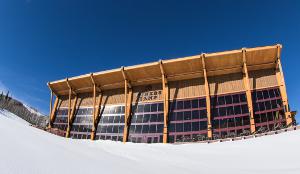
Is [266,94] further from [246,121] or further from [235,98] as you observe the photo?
[246,121]

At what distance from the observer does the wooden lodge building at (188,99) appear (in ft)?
90.0

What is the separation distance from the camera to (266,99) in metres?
27.5

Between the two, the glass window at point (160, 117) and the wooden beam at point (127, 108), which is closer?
the glass window at point (160, 117)

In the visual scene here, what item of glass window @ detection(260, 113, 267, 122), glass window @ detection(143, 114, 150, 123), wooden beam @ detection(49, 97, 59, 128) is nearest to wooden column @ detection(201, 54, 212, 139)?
glass window @ detection(260, 113, 267, 122)

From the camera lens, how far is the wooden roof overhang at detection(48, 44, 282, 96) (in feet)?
93.1

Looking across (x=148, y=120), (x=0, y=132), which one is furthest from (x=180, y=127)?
(x=0, y=132)

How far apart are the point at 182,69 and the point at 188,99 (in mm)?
3964

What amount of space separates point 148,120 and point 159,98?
131 inches

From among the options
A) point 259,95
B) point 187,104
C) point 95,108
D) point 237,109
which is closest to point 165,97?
point 187,104

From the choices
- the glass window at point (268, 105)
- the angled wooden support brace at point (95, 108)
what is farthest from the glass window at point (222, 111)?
the angled wooden support brace at point (95, 108)

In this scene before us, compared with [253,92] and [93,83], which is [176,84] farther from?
[93,83]

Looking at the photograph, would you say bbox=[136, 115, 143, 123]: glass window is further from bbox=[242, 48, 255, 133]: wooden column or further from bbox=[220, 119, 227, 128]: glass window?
bbox=[242, 48, 255, 133]: wooden column

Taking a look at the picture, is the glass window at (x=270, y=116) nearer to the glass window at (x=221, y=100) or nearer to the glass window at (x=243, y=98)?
the glass window at (x=243, y=98)

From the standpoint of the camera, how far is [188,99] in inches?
1219
